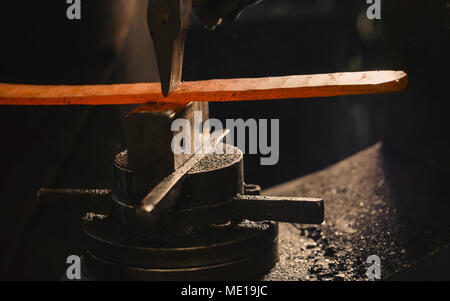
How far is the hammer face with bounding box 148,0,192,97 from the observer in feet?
2.43

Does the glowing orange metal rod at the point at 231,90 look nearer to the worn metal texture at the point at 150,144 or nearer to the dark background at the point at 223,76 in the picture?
the worn metal texture at the point at 150,144

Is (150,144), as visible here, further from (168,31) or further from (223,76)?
(223,76)

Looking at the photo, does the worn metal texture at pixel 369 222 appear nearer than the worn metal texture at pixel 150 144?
No

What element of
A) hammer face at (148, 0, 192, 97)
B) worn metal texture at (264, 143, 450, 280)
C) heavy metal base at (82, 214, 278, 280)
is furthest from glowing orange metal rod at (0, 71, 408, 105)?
worn metal texture at (264, 143, 450, 280)

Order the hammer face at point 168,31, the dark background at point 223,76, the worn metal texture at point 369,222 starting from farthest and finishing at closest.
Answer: the dark background at point 223,76, the worn metal texture at point 369,222, the hammer face at point 168,31

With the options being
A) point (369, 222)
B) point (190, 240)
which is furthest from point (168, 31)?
point (369, 222)

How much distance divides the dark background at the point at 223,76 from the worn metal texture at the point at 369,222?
59 mm

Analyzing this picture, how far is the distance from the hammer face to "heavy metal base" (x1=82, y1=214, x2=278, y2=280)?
0.23m

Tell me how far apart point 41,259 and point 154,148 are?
0.74 m

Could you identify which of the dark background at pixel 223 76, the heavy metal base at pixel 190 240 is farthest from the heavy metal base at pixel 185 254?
the dark background at pixel 223 76

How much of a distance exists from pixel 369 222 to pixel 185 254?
47cm

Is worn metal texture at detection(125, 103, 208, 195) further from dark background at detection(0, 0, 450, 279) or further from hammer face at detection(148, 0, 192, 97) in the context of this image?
dark background at detection(0, 0, 450, 279)

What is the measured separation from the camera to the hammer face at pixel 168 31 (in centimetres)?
74

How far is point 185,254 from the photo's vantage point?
0.80 metres
